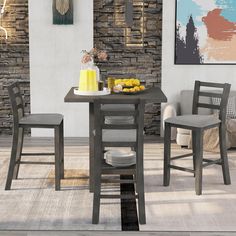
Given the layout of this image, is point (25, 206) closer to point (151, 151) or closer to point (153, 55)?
point (151, 151)

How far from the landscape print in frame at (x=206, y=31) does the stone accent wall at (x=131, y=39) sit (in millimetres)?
298

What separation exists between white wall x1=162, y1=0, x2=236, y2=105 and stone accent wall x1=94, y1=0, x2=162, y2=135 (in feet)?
0.46

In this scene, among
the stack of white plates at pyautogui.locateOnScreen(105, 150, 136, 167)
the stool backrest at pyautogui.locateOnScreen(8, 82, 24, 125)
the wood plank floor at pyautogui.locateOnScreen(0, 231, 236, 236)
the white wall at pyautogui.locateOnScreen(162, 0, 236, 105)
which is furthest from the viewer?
the white wall at pyautogui.locateOnScreen(162, 0, 236, 105)

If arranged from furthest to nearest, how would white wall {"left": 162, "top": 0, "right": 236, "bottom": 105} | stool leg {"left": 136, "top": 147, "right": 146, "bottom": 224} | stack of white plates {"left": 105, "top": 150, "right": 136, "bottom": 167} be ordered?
1. white wall {"left": 162, "top": 0, "right": 236, "bottom": 105}
2. stack of white plates {"left": 105, "top": 150, "right": 136, "bottom": 167}
3. stool leg {"left": 136, "top": 147, "right": 146, "bottom": 224}

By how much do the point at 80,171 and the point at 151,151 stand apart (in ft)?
3.97

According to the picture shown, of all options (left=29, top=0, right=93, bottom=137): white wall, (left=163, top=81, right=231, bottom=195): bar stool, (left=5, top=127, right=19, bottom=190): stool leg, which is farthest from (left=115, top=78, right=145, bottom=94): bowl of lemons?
(left=29, top=0, right=93, bottom=137): white wall

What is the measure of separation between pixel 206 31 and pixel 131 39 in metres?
0.94

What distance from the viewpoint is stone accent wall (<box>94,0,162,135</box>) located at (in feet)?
23.7

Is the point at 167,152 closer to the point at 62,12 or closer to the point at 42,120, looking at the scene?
the point at 42,120

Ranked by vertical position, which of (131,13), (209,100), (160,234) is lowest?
(160,234)

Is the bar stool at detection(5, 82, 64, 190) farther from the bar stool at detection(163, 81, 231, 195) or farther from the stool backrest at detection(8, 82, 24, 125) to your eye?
the bar stool at detection(163, 81, 231, 195)

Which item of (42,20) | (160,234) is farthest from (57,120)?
(42,20)

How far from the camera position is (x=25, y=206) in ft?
14.6

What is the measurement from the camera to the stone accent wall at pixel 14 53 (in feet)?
23.7
